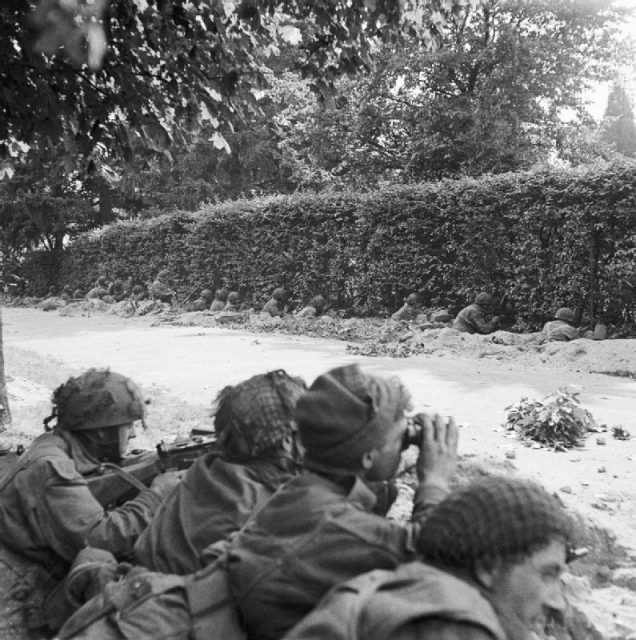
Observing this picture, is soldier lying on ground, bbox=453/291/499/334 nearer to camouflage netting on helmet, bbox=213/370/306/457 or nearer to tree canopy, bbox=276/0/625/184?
tree canopy, bbox=276/0/625/184

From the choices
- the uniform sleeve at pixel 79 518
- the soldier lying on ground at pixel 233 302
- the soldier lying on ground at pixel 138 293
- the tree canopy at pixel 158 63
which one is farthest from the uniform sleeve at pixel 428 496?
the soldier lying on ground at pixel 138 293

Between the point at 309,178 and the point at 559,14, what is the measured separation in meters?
9.38

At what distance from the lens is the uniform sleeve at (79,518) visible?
2969 millimetres

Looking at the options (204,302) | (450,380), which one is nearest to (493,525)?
(450,380)

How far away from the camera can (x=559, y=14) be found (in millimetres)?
19938

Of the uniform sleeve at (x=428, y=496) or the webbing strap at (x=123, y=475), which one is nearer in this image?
the uniform sleeve at (x=428, y=496)

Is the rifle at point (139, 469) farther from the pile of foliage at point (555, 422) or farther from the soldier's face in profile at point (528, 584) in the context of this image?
the pile of foliage at point (555, 422)

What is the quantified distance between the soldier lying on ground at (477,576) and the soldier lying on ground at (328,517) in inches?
8.9

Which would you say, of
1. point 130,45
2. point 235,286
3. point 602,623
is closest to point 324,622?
point 602,623

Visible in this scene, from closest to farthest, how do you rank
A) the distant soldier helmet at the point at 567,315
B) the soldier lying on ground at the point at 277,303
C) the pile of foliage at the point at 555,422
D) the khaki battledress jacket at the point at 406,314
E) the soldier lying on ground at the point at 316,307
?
the pile of foliage at the point at 555,422 < the distant soldier helmet at the point at 567,315 < the khaki battledress jacket at the point at 406,314 < the soldier lying on ground at the point at 316,307 < the soldier lying on ground at the point at 277,303

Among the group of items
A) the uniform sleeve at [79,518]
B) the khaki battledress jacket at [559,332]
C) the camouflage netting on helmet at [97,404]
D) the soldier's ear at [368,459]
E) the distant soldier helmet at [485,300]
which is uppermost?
the distant soldier helmet at [485,300]

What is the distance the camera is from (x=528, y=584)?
157 cm

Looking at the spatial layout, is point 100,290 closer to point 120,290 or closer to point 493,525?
point 120,290

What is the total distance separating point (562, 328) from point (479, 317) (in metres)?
1.94
